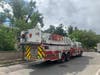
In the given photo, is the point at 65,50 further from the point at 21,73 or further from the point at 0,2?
the point at 0,2

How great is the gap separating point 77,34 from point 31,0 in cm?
3126

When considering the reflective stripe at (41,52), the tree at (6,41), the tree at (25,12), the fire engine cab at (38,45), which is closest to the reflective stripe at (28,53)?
the fire engine cab at (38,45)

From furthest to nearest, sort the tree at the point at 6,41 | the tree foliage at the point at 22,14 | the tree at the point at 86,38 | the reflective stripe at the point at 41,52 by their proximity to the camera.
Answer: the tree at the point at 86,38 → the tree foliage at the point at 22,14 → the tree at the point at 6,41 → the reflective stripe at the point at 41,52

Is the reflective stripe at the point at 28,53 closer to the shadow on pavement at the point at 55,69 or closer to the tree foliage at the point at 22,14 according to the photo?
the shadow on pavement at the point at 55,69

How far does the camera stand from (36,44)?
57.5 ft

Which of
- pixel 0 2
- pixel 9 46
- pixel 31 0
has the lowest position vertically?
pixel 9 46

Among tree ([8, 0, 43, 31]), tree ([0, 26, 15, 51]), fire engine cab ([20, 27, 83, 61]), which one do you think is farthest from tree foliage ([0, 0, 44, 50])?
fire engine cab ([20, 27, 83, 61])

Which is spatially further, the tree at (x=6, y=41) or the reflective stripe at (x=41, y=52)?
the tree at (x=6, y=41)

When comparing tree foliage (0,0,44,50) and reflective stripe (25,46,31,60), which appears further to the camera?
tree foliage (0,0,44,50)

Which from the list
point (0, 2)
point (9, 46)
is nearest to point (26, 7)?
point (0, 2)

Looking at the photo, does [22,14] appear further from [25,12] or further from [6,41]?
[6,41]

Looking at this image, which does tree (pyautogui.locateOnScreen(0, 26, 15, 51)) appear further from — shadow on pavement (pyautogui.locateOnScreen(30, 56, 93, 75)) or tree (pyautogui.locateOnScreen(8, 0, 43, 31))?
tree (pyautogui.locateOnScreen(8, 0, 43, 31))

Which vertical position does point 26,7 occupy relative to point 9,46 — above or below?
above

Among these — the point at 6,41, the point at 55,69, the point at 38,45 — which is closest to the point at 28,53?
the point at 38,45
